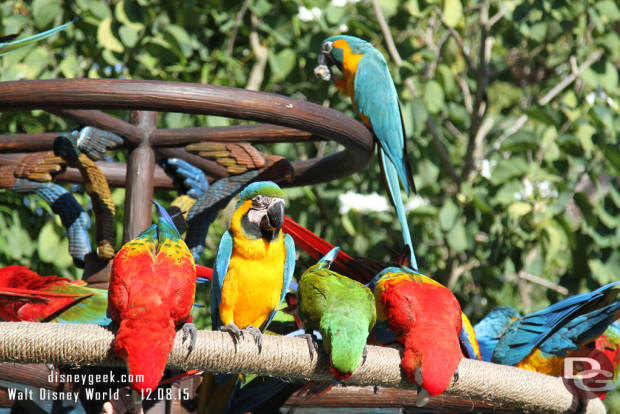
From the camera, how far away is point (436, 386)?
4.38ft

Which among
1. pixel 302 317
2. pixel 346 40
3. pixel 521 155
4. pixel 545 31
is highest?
pixel 545 31

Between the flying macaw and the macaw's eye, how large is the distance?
416 millimetres

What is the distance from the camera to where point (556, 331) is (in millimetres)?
1736

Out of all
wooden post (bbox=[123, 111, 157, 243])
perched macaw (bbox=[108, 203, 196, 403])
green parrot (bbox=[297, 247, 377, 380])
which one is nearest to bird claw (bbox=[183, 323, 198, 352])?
perched macaw (bbox=[108, 203, 196, 403])

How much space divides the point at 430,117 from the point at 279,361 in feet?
6.41

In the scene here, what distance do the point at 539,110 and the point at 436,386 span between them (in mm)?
1753

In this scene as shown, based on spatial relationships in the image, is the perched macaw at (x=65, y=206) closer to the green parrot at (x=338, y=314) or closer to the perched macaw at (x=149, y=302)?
the perched macaw at (x=149, y=302)

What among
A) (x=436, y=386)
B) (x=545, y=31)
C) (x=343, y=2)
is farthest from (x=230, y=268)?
(x=545, y=31)

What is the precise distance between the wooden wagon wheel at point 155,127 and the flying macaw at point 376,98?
12 centimetres

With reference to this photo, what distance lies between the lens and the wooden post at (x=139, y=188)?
5.73ft

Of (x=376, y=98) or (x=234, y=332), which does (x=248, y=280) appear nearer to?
(x=234, y=332)

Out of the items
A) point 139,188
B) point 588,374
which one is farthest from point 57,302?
point 588,374

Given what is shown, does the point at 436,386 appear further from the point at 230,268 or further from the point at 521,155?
the point at 521,155

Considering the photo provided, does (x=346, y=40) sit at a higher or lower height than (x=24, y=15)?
lower
